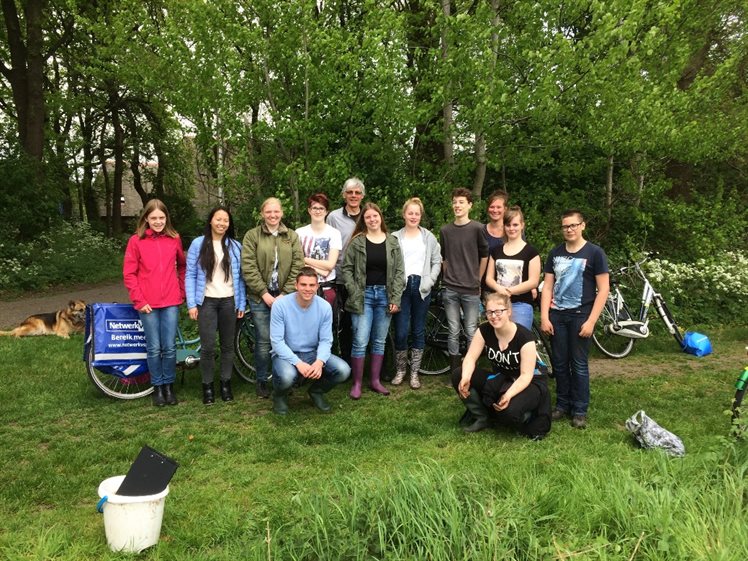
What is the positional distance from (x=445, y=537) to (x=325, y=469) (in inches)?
50.0

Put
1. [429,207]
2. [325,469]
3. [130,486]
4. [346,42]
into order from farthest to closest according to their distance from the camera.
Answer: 1. [429,207]
2. [346,42]
3. [325,469]
4. [130,486]

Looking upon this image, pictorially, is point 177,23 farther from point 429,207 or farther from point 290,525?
point 290,525

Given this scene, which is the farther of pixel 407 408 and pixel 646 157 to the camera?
pixel 646 157

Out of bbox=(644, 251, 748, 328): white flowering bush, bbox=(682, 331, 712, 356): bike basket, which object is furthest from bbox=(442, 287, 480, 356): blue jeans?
bbox=(644, 251, 748, 328): white flowering bush

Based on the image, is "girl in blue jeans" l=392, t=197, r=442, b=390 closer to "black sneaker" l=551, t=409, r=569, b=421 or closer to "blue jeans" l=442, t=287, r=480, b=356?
"blue jeans" l=442, t=287, r=480, b=356

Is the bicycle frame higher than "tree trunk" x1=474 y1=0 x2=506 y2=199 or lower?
lower

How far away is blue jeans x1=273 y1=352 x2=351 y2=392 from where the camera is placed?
4324mm

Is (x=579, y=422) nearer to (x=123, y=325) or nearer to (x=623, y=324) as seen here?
(x=623, y=324)

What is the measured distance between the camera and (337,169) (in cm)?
600

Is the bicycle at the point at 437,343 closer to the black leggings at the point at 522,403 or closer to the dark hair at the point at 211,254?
the black leggings at the point at 522,403

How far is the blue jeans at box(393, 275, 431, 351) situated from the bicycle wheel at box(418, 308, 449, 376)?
1.43 ft

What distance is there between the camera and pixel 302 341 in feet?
14.4

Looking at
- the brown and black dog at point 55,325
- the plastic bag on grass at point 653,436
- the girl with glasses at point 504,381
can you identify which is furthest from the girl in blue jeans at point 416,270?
the brown and black dog at point 55,325

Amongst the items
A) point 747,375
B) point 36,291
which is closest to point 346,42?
point 747,375
